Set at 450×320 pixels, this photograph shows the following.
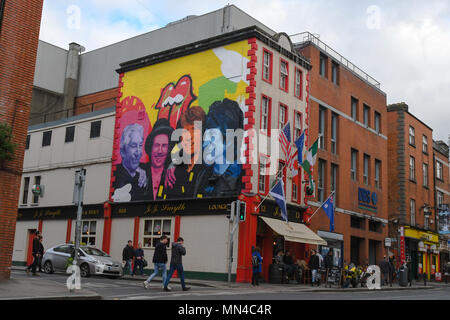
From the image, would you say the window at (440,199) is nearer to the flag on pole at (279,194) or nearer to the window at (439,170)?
the window at (439,170)

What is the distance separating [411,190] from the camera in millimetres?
44938

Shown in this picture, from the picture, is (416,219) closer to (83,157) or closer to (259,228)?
(259,228)

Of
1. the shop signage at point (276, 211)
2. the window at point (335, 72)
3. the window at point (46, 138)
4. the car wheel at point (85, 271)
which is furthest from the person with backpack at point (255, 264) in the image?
the window at point (46, 138)

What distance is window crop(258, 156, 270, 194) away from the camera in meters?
27.2

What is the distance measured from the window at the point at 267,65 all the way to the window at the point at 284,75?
1212 millimetres

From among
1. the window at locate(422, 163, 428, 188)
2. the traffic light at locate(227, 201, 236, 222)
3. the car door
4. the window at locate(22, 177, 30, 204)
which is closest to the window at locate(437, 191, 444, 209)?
the window at locate(422, 163, 428, 188)

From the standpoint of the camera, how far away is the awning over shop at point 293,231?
26.4 m

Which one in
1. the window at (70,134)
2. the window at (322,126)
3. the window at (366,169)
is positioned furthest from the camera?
the window at (366,169)

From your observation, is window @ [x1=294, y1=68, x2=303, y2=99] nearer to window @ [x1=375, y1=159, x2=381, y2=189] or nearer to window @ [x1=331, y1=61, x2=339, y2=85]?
window @ [x1=331, y1=61, x2=339, y2=85]

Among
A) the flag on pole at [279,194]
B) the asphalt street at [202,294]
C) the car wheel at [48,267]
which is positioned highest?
the flag on pole at [279,194]

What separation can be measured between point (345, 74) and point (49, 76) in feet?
84.2

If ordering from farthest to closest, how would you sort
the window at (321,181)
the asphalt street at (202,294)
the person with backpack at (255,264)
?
the window at (321,181) < the person with backpack at (255,264) < the asphalt street at (202,294)

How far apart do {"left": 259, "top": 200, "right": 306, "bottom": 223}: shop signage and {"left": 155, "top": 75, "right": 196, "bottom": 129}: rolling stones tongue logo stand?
6.97 m
